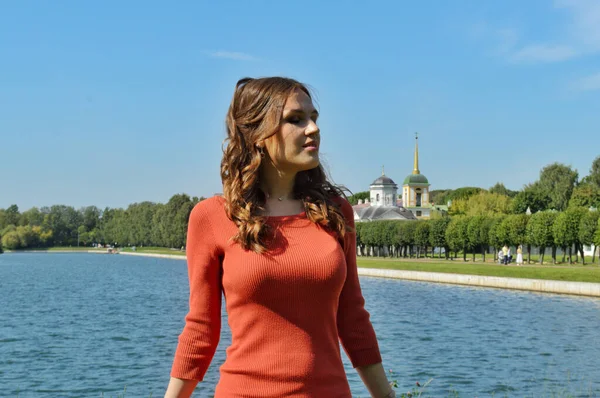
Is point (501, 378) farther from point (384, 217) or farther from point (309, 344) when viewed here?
point (384, 217)

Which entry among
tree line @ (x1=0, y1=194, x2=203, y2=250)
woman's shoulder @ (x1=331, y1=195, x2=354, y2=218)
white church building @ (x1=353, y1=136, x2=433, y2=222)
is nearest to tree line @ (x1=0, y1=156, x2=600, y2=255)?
tree line @ (x1=0, y1=194, x2=203, y2=250)

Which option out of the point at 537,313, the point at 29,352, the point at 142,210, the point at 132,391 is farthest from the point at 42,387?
the point at 142,210

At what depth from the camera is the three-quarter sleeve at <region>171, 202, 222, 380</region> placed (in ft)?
8.22

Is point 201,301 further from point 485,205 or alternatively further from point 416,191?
point 416,191

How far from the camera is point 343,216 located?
262 cm

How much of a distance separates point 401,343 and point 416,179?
12075 cm

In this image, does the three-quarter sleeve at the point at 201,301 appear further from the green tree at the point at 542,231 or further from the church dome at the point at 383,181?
the church dome at the point at 383,181

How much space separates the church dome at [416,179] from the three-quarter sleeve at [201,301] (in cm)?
13807

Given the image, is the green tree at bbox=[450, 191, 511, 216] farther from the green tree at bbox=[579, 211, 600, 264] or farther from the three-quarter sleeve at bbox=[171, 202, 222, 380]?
the three-quarter sleeve at bbox=[171, 202, 222, 380]

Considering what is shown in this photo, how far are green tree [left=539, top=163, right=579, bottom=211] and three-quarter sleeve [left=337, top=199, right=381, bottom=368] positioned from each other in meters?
101

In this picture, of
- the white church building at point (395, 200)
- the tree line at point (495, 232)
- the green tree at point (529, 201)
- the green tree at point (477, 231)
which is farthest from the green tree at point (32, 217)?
the green tree at point (477, 231)

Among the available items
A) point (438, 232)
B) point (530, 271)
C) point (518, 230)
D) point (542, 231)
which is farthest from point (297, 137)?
point (438, 232)

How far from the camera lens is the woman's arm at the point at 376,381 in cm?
259

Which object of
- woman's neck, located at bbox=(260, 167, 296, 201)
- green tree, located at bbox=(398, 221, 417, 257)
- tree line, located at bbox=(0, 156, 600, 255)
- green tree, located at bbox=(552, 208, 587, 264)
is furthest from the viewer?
green tree, located at bbox=(398, 221, 417, 257)
